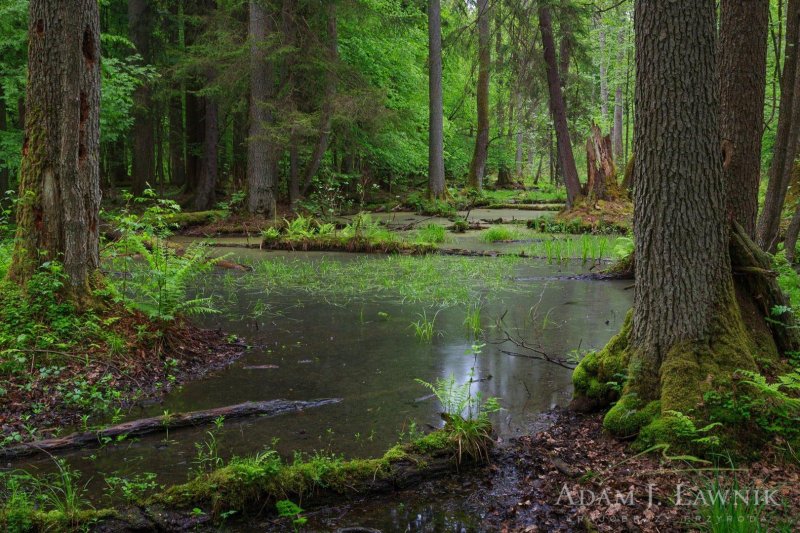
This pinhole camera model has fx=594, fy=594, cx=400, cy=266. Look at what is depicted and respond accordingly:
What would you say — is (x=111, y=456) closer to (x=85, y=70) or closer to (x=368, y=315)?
(x=85, y=70)

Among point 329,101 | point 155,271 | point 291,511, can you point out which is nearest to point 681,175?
point 291,511

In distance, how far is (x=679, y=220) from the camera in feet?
13.2

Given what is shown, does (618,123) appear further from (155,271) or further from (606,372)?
(155,271)

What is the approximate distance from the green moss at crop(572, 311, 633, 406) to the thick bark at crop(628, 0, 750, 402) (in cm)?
24

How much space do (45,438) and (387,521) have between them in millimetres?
2563

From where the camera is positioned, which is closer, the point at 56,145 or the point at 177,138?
the point at 56,145

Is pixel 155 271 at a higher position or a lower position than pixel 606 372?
higher

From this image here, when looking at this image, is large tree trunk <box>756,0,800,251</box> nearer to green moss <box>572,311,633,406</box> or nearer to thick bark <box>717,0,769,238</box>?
thick bark <box>717,0,769,238</box>

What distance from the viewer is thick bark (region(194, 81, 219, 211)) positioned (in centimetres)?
2012

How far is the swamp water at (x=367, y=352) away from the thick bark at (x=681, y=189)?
1278 millimetres

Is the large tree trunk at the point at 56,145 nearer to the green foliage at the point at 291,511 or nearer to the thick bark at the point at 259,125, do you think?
the green foliage at the point at 291,511

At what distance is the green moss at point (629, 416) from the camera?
12.9 ft

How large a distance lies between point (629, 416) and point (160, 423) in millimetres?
3283

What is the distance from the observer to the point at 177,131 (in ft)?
79.1
